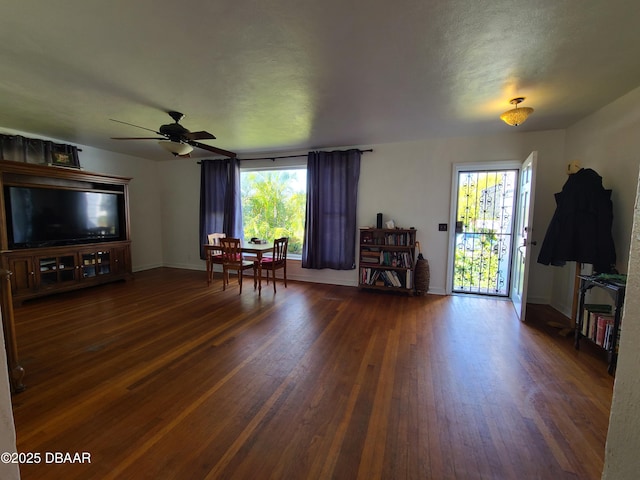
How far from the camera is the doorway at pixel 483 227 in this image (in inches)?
165

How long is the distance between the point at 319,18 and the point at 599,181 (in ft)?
9.81

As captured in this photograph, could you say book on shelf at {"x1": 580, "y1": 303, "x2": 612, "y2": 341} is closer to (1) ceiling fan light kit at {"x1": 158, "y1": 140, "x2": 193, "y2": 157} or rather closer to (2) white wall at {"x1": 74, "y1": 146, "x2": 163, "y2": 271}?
(1) ceiling fan light kit at {"x1": 158, "y1": 140, "x2": 193, "y2": 157}

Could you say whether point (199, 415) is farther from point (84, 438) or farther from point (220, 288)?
point (220, 288)

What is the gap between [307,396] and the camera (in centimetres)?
190

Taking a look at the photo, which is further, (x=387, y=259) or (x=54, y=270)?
(x=387, y=259)

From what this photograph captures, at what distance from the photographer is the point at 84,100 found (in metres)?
2.87

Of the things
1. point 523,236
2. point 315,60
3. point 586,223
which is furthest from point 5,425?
point 523,236

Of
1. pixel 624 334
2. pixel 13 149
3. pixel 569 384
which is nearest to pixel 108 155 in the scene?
pixel 13 149

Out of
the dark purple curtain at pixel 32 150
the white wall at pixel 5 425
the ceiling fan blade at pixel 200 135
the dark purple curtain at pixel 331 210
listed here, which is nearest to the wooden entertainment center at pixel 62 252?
the dark purple curtain at pixel 32 150

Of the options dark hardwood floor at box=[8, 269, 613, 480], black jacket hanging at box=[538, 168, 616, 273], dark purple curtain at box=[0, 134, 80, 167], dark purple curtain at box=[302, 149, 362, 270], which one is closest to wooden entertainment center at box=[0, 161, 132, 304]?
dark purple curtain at box=[0, 134, 80, 167]

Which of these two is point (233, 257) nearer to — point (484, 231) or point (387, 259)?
point (387, 259)

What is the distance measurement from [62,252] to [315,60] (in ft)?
14.6

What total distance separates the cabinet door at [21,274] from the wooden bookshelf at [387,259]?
4.57 meters

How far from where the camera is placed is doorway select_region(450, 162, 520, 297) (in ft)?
13.7
